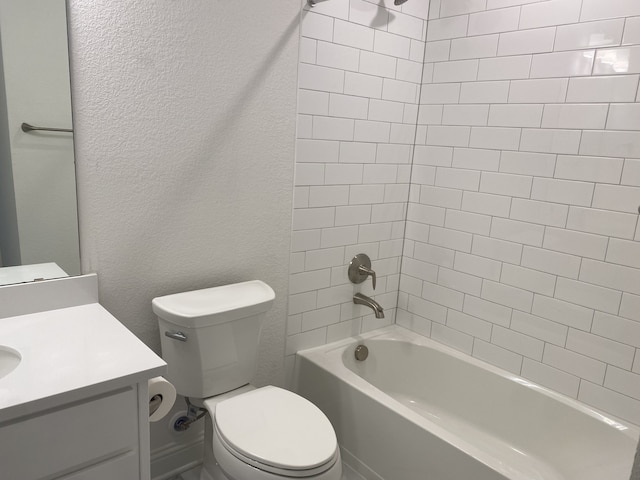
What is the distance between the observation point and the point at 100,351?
123cm

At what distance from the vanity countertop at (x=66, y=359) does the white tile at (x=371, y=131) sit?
1.33 m

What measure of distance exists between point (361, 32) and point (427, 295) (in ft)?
4.32

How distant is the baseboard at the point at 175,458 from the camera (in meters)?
1.93

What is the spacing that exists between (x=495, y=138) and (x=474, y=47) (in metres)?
0.43

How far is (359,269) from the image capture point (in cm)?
237

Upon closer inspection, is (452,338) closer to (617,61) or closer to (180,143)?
(617,61)

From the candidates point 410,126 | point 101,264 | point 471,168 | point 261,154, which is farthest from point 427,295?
point 101,264

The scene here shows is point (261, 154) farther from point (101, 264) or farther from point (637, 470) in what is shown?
point (637, 470)

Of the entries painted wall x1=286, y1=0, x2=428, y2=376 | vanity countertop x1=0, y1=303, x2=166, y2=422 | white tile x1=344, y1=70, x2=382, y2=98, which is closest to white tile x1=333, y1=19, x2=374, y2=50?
painted wall x1=286, y1=0, x2=428, y2=376

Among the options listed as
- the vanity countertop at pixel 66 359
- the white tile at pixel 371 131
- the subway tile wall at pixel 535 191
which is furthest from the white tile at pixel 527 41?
the vanity countertop at pixel 66 359

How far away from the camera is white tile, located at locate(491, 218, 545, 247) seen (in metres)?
2.01

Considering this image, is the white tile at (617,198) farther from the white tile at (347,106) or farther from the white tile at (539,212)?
the white tile at (347,106)

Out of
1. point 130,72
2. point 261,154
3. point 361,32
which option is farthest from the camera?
point 361,32

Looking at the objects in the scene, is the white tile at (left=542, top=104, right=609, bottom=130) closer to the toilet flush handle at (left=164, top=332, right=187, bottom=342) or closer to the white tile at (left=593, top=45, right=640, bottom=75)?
the white tile at (left=593, top=45, right=640, bottom=75)
